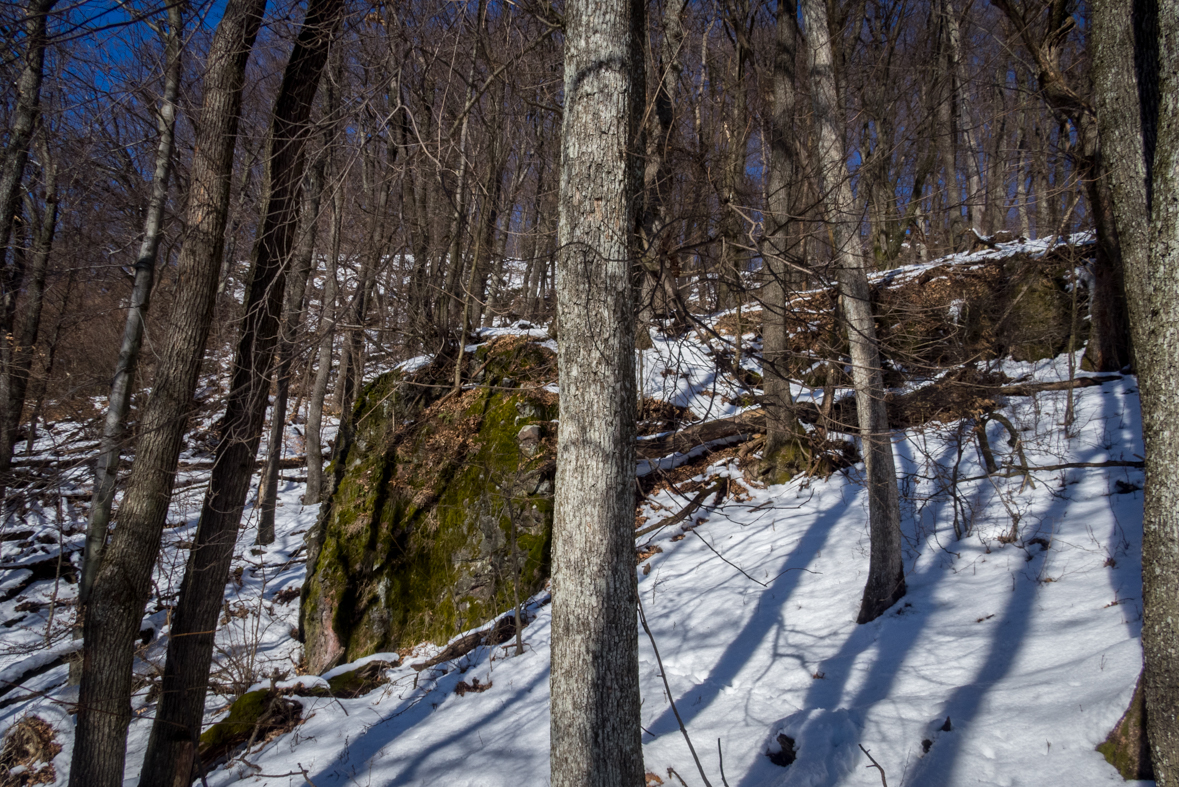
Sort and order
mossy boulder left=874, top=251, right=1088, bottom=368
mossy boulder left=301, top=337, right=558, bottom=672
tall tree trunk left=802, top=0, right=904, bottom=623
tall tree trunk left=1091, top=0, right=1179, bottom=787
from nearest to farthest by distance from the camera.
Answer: tall tree trunk left=1091, top=0, right=1179, bottom=787 → tall tree trunk left=802, top=0, right=904, bottom=623 → mossy boulder left=301, top=337, right=558, bottom=672 → mossy boulder left=874, top=251, right=1088, bottom=368

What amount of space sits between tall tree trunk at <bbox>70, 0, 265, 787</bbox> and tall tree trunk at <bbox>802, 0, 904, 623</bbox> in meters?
4.75

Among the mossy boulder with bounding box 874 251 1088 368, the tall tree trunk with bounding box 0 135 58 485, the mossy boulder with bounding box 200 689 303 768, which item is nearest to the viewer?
the mossy boulder with bounding box 200 689 303 768

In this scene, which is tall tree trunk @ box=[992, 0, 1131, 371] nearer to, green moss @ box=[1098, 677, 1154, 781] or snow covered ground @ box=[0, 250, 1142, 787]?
snow covered ground @ box=[0, 250, 1142, 787]

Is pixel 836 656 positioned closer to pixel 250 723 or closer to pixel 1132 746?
pixel 1132 746

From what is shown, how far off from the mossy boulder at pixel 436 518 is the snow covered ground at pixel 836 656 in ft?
1.87

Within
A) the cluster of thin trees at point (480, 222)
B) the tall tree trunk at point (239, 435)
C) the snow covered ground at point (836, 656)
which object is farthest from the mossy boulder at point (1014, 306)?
the tall tree trunk at point (239, 435)

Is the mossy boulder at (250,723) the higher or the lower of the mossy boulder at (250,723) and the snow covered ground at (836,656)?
the lower

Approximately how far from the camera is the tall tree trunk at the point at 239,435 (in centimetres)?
422

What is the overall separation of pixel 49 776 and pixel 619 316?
7.37 metres

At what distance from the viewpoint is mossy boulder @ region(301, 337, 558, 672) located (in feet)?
23.0

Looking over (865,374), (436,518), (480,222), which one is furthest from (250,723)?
(865,374)

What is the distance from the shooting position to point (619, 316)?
2695mm

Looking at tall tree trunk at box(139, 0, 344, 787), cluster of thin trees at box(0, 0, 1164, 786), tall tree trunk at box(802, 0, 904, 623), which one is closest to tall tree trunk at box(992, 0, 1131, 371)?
cluster of thin trees at box(0, 0, 1164, 786)

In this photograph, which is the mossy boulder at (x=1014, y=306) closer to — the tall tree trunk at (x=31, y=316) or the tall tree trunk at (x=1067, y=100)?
the tall tree trunk at (x=1067, y=100)
